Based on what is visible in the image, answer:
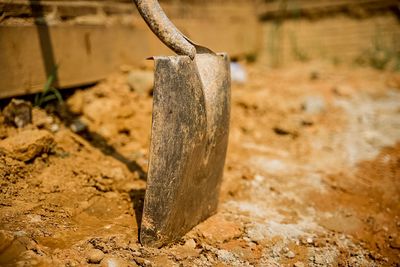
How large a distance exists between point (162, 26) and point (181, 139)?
1.61 feet

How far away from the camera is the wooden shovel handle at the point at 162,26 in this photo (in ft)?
4.72

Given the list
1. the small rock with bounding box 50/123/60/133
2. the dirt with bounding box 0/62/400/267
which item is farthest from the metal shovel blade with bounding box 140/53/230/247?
the small rock with bounding box 50/123/60/133

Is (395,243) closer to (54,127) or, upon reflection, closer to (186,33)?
(54,127)

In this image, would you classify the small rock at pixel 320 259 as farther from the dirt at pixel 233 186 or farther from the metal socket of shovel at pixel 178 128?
the metal socket of shovel at pixel 178 128

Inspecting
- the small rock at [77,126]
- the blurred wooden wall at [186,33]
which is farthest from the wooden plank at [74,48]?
the small rock at [77,126]

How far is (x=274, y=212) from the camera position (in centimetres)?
194

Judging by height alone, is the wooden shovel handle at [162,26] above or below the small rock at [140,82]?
above

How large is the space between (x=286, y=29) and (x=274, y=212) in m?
3.81

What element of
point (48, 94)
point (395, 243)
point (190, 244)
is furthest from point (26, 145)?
point (395, 243)

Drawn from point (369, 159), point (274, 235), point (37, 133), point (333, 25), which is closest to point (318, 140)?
point (369, 159)

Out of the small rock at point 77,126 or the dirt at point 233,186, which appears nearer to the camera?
the dirt at point 233,186

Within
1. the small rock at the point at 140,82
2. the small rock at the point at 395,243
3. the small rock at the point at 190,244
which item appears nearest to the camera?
the small rock at the point at 190,244

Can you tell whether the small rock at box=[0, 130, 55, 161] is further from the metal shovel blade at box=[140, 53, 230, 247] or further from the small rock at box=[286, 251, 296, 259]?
the small rock at box=[286, 251, 296, 259]

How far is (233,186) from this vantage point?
6.94 ft
